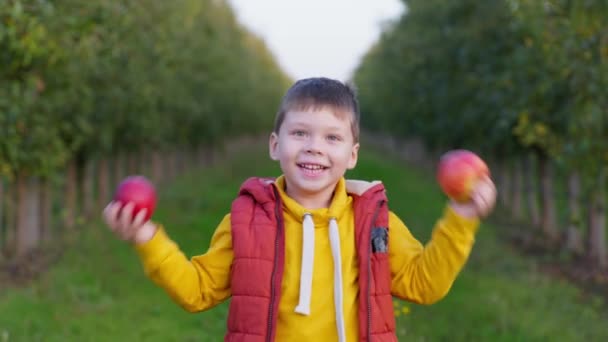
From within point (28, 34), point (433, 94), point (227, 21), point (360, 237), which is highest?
point (227, 21)

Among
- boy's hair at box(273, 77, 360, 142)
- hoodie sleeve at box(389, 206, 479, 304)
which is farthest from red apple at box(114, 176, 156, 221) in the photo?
hoodie sleeve at box(389, 206, 479, 304)

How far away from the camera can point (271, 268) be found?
2.97 m

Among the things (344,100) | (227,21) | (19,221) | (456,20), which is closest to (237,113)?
(227,21)

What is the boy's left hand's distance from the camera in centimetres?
278

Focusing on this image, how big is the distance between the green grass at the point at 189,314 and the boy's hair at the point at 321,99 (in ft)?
9.56

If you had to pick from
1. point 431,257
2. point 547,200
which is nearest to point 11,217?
point 547,200

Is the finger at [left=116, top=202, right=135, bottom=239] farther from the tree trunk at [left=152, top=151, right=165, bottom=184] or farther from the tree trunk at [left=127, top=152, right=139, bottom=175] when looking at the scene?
the tree trunk at [left=152, top=151, right=165, bottom=184]

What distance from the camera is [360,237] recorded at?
301 centimetres

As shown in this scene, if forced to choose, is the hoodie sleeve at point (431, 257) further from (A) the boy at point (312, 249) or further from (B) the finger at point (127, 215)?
(B) the finger at point (127, 215)

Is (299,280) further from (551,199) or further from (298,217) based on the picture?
(551,199)

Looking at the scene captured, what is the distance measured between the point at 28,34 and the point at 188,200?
46.3 feet

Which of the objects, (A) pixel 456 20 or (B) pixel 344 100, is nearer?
(B) pixel 344 100

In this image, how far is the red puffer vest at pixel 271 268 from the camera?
2.93 meters

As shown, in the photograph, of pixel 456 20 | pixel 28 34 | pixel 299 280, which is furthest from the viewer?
pixel 456 20
